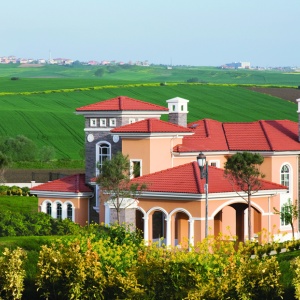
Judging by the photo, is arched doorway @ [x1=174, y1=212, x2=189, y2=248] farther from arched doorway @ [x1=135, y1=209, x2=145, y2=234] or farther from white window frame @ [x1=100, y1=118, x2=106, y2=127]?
white window frame @ [x1=100, y1=118, x2=106, y2=127]

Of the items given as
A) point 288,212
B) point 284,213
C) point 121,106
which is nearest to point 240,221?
point 284,213

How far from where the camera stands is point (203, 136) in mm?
57188

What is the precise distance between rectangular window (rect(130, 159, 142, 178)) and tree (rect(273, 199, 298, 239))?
6799 millimetres

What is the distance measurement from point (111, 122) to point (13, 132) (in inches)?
2462

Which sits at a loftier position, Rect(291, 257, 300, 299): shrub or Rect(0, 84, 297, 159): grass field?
Rect(0, 84, 297, 159): grass field

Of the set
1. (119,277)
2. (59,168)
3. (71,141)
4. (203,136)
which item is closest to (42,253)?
(119,277)

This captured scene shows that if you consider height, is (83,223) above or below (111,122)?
below

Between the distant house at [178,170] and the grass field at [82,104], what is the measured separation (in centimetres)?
5028

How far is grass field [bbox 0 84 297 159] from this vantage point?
383 feet

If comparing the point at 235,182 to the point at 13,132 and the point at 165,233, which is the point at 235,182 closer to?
the point at 165,233

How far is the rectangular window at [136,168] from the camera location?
171 feet

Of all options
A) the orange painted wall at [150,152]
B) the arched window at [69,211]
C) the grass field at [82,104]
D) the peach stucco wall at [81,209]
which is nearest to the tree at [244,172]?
the orange painted wall at [150,152]

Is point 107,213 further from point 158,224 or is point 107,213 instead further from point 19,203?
point 19,203

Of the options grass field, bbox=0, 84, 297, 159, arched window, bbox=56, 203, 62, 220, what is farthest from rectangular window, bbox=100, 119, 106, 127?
grass field, bbox=0, 84, 297, 159
